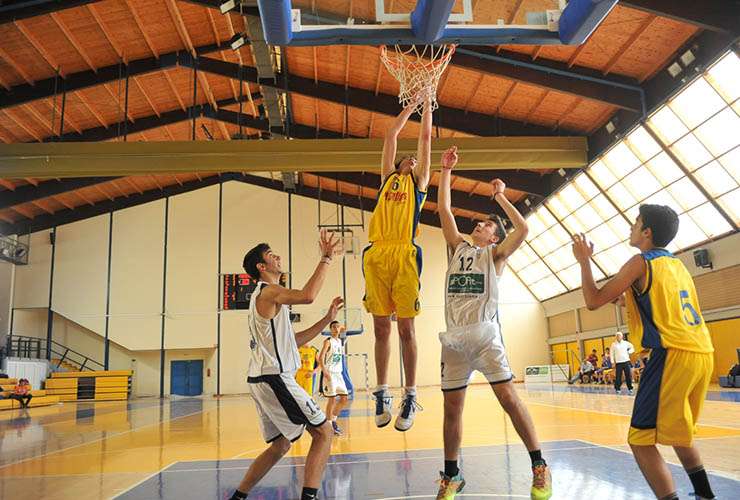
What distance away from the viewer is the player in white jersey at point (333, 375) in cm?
1020

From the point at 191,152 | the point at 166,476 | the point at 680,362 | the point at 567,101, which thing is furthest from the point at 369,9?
the point at 567,101

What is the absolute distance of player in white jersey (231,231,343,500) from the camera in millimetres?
4430

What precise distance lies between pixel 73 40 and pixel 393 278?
1400 centimetres

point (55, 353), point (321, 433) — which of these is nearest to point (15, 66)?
point (321, 433)

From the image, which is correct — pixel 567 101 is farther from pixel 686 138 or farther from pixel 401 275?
pixel 401 275

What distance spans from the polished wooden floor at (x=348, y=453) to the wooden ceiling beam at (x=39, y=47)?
903cm

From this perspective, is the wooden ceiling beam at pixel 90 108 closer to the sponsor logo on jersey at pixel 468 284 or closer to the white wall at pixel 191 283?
the white wall at pixel 191 283

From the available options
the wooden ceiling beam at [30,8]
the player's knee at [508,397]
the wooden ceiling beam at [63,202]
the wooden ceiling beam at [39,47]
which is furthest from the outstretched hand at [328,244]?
the wooden ceiling beam at [63,202]

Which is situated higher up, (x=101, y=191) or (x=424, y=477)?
(x=101, y=191)

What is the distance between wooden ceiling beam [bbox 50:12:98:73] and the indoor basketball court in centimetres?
12

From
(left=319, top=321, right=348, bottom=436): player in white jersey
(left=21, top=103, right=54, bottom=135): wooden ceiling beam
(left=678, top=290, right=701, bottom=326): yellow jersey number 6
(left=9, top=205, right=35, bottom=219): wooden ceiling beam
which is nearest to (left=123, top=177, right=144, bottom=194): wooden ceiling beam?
(left=9, top=205, right=35, bottom=219): wooden ceiling beam

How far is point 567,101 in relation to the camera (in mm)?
15898

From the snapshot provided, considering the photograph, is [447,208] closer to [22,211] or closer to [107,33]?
[107,33]

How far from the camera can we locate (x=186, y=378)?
27.5m
